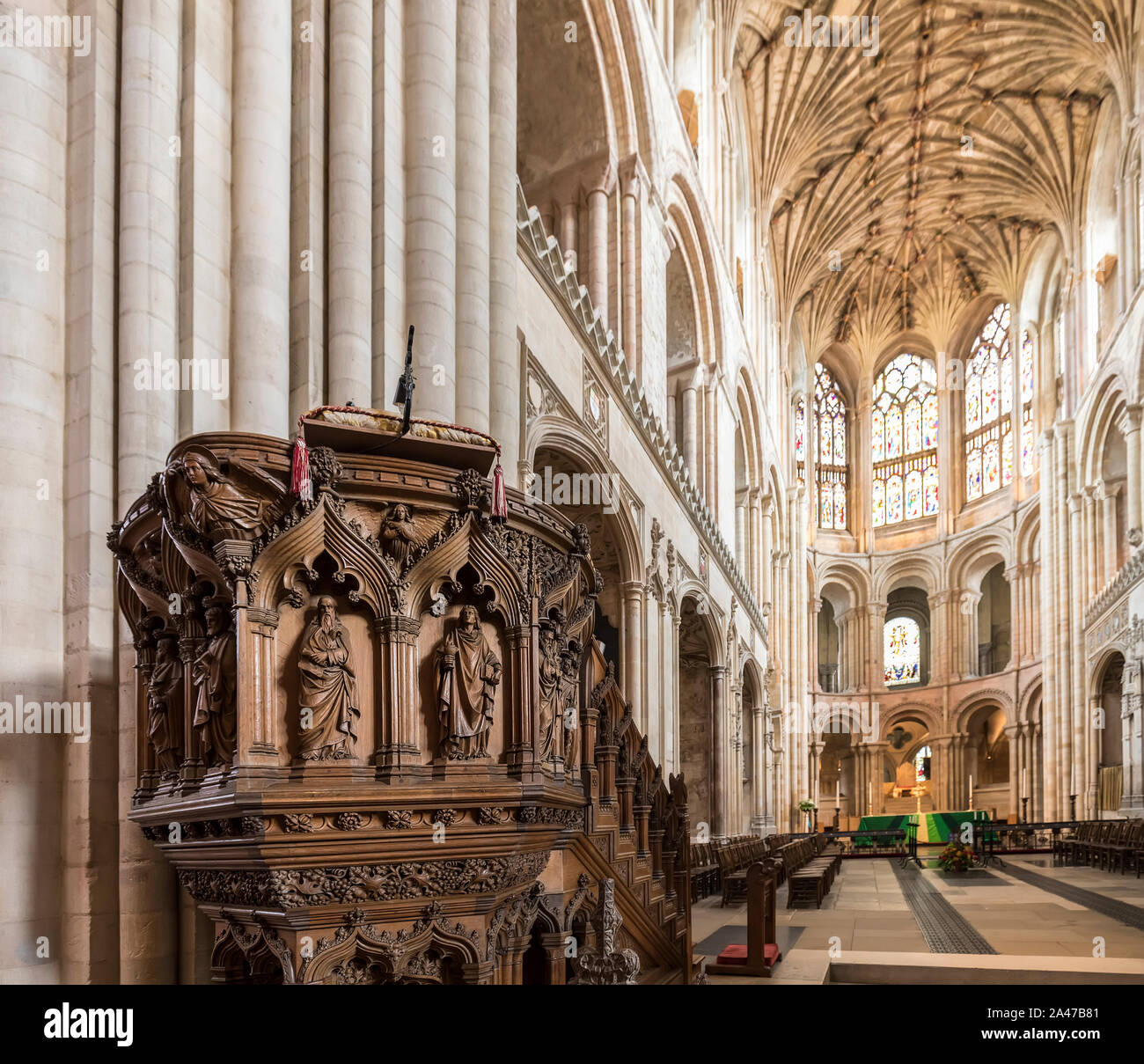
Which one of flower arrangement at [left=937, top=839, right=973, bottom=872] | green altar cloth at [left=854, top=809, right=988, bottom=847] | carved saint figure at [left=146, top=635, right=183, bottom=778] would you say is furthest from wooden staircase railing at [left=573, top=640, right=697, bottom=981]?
green altar cloth at [left=854, top=809, right=988, bottom=847]

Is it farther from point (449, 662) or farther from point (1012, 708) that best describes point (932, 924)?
point (1012, 708)

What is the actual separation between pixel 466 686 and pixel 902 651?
137 ft

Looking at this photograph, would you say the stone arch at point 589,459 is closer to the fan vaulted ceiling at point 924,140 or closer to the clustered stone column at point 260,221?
the clustered stone column at point 260,221

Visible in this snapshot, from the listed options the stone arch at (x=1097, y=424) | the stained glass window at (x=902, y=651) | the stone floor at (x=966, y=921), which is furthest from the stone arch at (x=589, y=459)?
the stained glass window at (x=902, y=651)

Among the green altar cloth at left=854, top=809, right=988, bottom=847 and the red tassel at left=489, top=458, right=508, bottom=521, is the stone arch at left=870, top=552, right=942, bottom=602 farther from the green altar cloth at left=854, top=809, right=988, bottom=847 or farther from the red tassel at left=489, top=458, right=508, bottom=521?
the red tassel at left=489, top=458, right=508, bottom=521

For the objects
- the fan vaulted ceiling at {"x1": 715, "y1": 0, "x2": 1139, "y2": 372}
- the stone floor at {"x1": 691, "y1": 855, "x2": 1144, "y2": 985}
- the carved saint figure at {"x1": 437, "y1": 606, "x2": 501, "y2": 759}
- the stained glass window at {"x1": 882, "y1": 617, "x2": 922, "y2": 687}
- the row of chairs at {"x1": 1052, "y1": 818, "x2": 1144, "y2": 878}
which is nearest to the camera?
the carved saint figure at {"x1": 437, "y1": 606, "x2": 501, "y2": 759}

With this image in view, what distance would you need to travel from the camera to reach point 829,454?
4444 centimetres

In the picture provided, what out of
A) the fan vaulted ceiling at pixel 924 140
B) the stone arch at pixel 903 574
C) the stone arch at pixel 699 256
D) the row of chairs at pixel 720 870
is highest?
the fan vaulted ceiling at pixel 924 140

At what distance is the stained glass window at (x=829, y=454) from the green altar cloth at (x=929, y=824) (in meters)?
16.2

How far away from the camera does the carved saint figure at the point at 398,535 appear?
367 centimetres

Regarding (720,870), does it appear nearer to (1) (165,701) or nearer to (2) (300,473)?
(1) (165,701)

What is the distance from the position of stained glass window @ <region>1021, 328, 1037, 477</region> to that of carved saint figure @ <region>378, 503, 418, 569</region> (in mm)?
36950

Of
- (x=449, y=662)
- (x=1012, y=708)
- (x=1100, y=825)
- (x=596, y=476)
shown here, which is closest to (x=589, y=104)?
(x=596, y=476)

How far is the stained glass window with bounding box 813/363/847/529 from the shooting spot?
1741 inches
